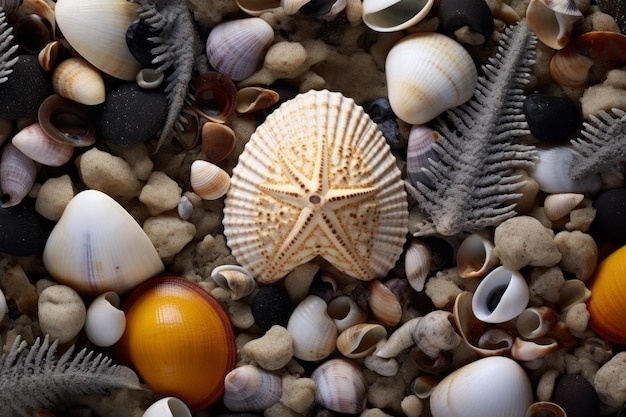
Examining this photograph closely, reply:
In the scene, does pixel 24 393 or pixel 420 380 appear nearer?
pixel 24 393

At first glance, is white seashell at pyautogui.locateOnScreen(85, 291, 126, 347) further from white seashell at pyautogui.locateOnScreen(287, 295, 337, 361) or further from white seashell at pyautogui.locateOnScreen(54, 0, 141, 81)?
white seashell at pyautogui.locateOnScreen(54, 0, 141, 81)

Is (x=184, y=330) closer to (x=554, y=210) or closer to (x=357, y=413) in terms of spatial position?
(x=357, y=413)

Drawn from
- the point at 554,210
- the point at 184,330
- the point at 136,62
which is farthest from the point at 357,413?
the point at 136,62

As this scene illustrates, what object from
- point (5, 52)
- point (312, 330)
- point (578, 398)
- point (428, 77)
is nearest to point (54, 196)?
point (5, 52)

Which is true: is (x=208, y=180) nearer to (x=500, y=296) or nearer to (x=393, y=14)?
(x=393, y=14)


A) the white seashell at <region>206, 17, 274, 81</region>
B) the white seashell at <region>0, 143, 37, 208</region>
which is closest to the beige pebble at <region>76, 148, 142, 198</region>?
the white seashell at <region>0, 143, 37, 208</region>

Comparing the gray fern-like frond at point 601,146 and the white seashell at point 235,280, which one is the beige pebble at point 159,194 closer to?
the white seashell at point 235,280
